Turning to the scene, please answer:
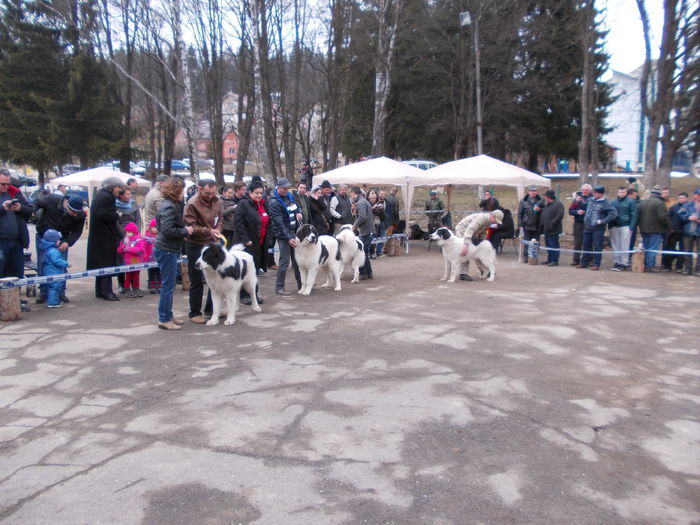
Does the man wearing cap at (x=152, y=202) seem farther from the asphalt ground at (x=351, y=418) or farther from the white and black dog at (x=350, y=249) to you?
the white and black dog at (x=350, y=249)

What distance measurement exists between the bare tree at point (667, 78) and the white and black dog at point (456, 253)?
10.4 m

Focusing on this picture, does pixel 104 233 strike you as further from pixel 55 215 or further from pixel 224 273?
pixel 224 273

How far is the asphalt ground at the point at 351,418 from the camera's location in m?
3.19

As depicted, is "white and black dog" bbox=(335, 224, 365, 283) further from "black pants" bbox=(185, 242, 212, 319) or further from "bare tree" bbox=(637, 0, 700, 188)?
"bare tree" bbox=(637, 0, 700, 188)

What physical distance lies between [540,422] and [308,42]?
29268 mm

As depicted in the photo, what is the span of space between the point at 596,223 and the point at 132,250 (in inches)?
389

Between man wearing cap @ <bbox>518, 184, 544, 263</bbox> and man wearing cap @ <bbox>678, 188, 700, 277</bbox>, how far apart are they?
323 cm

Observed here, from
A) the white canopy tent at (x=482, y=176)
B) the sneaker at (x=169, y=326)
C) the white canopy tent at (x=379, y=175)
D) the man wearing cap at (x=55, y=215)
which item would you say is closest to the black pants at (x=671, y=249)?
the white canopy tent at (x=482, y=176)

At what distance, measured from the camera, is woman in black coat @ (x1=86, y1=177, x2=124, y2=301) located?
838cm

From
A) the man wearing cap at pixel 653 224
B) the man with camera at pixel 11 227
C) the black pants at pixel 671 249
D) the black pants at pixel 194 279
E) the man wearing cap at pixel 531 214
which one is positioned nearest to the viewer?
the black pants at pixel 194 279

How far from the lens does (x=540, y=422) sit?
4.31m

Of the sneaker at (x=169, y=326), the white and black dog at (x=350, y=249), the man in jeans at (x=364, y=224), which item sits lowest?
the sneaker at (x=169, y=326)

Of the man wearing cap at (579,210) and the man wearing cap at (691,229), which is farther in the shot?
the man wearing cap at (579,210)

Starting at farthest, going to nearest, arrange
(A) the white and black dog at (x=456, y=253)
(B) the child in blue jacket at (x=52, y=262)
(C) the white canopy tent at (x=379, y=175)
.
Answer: (C) the white canopy tent at (x=379, y=175), (A) the white and black dog at (x=456, y=253), (B) the child in blue jacket at (x=52, y=262)
